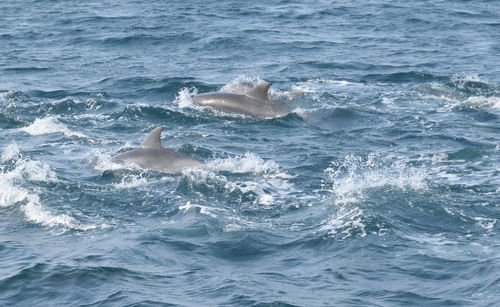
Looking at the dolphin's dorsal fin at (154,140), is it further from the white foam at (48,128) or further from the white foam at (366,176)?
the white foam at (366,176)

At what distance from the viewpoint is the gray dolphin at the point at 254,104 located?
30.9m

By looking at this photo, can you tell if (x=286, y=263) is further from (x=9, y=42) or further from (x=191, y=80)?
(x=9, y=42)

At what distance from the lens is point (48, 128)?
29.6 meters

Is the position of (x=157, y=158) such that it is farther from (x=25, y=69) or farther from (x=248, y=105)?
(x=25, y=69)

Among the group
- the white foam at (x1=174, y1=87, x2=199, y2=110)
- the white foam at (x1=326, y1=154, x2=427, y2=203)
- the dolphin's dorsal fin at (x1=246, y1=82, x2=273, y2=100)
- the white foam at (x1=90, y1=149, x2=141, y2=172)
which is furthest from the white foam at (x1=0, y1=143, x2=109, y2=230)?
the dolphin's dorsal fin at (x1=246, y1=82, x2=273, y2=100)

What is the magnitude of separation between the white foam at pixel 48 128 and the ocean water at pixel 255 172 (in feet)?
0.22

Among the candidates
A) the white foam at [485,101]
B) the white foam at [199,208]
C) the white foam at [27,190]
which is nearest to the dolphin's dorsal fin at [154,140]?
the white foam at [27,190]

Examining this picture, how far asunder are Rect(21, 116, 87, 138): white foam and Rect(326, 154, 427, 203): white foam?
26.2ft

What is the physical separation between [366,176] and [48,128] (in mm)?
10326

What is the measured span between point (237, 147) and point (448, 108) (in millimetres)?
7854

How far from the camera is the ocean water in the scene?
59.9 feet

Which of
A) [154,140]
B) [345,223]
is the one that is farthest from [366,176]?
[154,140]

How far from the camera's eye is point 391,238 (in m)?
20.2

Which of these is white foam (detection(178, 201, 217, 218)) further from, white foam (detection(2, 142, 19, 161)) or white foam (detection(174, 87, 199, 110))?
white foam (detection(174, 87, 199, 110))
